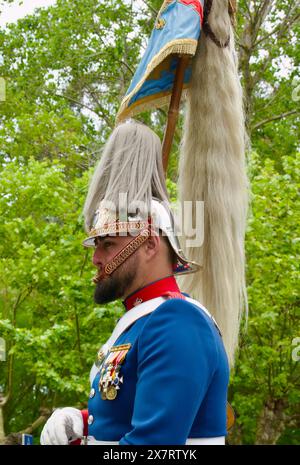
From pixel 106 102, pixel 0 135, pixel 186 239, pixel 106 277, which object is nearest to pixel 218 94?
pixel 186 239

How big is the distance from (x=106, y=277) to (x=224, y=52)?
134cm

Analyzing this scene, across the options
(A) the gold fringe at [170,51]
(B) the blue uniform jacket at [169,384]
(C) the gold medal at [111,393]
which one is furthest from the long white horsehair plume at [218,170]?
(C) the gold medal at [111,393]

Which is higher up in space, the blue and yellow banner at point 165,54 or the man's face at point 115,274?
the blue and yellow banner at point 165,54

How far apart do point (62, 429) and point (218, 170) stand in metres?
1.31

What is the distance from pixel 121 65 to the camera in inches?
693

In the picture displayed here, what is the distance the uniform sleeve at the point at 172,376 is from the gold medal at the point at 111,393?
156 mm

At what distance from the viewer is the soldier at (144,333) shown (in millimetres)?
2371

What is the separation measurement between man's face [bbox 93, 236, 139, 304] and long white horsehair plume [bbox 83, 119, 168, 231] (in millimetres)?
165

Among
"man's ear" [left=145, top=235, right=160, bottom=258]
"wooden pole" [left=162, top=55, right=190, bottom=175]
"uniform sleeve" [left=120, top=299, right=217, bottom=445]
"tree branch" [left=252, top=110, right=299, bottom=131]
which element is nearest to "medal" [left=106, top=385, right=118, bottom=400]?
"uniform sleeve" [left=120, top=299, right=217, bottom=445]

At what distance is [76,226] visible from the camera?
10.3 m

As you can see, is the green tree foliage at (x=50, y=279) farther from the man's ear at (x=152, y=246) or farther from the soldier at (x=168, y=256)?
the man's ear at (x=152, y=246)

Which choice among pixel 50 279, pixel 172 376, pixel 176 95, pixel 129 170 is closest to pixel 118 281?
pixel 129 170

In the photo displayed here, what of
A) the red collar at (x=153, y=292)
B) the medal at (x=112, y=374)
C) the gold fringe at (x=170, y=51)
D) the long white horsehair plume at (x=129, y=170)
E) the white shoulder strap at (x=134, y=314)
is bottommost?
the medal at (x=112, y=374)

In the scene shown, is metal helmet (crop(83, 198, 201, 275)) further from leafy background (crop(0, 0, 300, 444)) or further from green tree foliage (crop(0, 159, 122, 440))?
green tree foliage (crop(0, 159, 122, 440))
